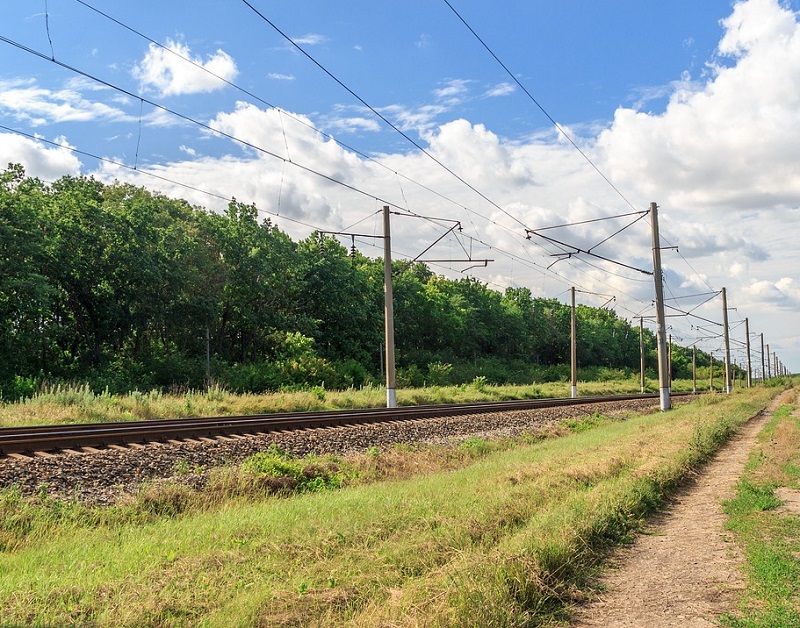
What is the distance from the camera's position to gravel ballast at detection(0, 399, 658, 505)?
34.0 feet

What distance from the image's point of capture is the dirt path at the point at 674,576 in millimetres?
6336

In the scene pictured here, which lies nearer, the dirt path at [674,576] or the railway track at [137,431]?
the dirt path at [674,576]

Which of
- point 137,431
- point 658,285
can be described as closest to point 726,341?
point 658,285

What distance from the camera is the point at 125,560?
6.98 m

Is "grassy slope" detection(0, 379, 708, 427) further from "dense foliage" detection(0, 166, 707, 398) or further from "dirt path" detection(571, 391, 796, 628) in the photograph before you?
"dirt path" detection(571, 391, 796, 628)

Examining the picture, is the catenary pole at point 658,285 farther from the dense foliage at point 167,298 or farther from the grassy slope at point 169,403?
the dense foliage at point 167,298

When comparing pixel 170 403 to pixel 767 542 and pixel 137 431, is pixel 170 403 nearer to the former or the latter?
pixel 137 431

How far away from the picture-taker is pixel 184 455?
1321cm

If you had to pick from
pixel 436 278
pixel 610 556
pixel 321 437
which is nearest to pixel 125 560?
pixel 610 556

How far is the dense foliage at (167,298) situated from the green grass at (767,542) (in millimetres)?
26126

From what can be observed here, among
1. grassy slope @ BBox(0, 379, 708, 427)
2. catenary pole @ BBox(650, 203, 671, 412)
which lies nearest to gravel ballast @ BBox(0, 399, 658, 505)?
grassy slope @ BBox(0, 379, 708, 427)

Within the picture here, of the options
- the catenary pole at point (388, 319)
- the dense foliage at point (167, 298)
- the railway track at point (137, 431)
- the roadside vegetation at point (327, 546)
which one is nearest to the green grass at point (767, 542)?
the roadside vegetation at point (327, 546)

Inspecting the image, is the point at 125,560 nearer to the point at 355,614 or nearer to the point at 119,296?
the point at 355,614

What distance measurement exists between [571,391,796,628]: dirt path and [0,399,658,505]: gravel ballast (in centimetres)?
673
